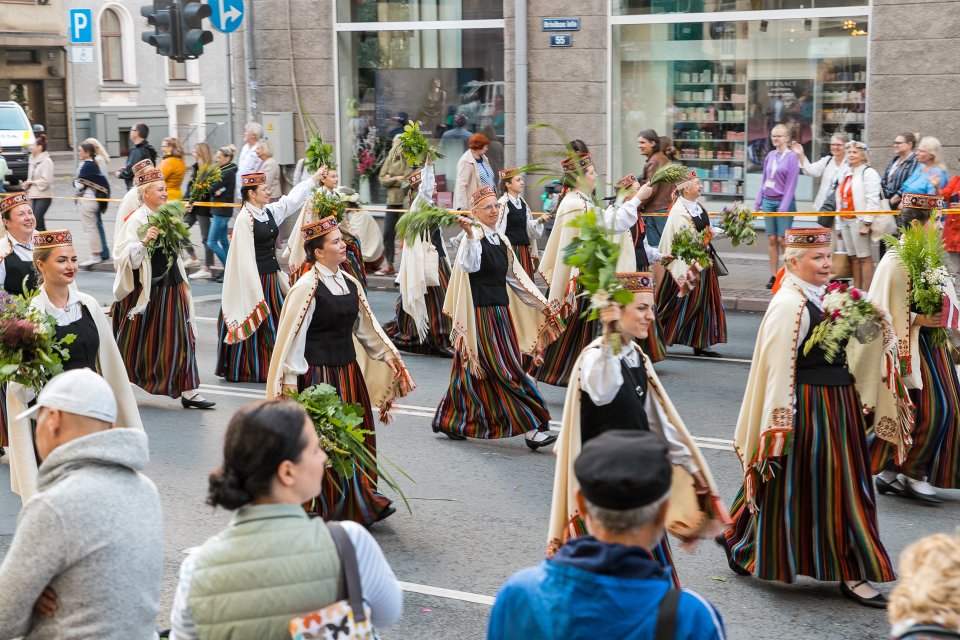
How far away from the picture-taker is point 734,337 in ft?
43.1

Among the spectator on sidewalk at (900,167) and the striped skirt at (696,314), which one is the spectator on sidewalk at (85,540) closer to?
the striped skirt at (696,314)

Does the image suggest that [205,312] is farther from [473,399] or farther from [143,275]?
[473,399]

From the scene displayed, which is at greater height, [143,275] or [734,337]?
[143,275]

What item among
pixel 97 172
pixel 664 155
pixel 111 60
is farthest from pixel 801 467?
pixel 111 60

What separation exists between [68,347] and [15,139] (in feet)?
90.4

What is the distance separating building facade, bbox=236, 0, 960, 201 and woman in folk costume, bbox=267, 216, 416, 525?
10088mm

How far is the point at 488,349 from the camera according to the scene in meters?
9.27

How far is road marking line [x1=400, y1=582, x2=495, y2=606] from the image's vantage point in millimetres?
6355

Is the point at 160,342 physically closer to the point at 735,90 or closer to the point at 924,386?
the point at 924,386

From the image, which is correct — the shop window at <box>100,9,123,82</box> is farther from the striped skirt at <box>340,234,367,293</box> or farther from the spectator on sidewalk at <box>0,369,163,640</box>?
the spectator on sidewalk at <box>0,369,163,640</box>

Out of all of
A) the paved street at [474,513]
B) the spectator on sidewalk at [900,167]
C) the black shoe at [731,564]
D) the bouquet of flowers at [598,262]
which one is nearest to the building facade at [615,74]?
the spectator on sidewalk at [900,167]

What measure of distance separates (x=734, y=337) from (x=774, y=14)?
640 centimetres

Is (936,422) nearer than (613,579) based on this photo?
No

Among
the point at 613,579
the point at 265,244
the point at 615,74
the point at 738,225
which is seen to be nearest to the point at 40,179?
the point at 615,74
